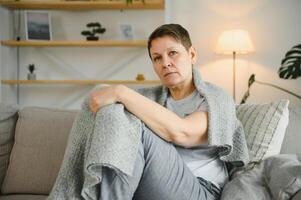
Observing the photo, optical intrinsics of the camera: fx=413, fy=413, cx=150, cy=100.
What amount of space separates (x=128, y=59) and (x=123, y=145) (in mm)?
2481

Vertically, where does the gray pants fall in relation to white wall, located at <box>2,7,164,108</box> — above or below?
below

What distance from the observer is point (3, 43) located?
346 cm

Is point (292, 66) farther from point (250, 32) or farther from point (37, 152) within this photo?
point (37, 152)

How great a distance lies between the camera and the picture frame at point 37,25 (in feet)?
11.5

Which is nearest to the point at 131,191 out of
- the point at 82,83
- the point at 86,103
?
the point at 86,103

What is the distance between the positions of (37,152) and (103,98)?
23.8 inches

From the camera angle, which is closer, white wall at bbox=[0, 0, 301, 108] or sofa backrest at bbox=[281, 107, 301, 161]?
sofa backrest at bbox=[281, 107, 301, 161]

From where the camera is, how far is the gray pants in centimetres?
119

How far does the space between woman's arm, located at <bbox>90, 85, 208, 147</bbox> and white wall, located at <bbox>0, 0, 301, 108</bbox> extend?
2.09 metres

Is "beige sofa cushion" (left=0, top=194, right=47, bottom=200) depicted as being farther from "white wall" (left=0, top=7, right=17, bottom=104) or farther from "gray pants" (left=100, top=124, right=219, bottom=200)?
"white wall" (left=0, top=7, right=17, bottom=104)

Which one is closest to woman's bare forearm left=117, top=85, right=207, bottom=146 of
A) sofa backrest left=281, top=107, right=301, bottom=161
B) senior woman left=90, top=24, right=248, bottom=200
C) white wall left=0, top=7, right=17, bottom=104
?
senior woman left=90, top=24, right=248, bottom=200

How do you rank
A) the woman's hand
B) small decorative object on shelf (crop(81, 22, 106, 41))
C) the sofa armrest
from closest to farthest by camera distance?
1. the woman's hand
2. the sofa armrest
3. small decorative object on shelf (crop(81, 22, 106, 41))

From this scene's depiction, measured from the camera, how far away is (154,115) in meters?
1.32

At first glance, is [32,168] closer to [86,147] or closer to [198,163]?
[86,147]
